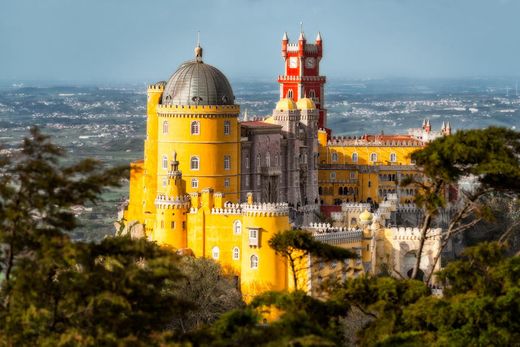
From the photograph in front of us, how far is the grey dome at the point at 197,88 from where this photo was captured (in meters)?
81.6

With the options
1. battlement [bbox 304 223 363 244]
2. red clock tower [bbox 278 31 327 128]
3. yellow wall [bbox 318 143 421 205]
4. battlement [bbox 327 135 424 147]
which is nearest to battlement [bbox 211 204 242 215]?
battlement [bbox 304 223 363 244]

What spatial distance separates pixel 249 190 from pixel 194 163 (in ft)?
12.5

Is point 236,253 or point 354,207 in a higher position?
point 354,207

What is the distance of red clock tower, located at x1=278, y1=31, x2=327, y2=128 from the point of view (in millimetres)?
110500

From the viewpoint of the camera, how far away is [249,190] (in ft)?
277

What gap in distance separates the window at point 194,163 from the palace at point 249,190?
0.15 ft

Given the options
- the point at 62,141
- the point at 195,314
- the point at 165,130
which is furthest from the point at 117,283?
the point at 62,141

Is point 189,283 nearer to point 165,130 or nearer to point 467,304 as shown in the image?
point 165,130

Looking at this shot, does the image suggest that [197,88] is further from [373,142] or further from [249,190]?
[373,142]

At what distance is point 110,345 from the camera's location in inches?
1624

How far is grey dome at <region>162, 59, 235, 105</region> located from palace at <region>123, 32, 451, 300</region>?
0.15 feet

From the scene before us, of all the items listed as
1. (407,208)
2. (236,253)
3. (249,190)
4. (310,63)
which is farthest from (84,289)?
(310,63)

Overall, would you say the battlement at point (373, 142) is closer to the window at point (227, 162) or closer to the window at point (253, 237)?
the window at point (227, 162)

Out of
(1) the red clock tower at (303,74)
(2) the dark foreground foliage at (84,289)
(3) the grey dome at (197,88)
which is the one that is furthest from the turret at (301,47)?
(2) the dark foreground foliage at (84,289)
